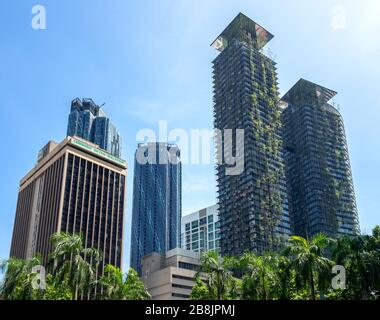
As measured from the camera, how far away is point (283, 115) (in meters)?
194

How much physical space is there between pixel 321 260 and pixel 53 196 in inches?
4854

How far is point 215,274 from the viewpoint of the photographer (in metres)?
47.4

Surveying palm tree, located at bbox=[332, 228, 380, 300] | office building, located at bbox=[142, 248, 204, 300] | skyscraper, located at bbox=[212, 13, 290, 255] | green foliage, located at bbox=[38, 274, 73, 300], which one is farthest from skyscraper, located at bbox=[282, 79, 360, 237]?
green foliage, located at bbox=[38, 274, 73, 300]

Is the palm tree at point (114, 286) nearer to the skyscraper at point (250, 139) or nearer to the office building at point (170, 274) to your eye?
the office building at point (170, 274)

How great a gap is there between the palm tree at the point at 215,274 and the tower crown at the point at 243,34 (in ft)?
458

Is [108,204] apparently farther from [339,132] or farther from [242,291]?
[242,291]

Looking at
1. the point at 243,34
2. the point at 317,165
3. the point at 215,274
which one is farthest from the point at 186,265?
the point at 243,34

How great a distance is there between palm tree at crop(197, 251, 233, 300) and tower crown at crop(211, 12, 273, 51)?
13962cm

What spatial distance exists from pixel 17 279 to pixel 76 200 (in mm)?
101113

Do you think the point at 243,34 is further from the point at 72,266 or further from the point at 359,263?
the point at 72,266

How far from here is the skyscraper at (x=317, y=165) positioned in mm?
163125

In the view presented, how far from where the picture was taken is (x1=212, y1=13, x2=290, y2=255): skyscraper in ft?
471
